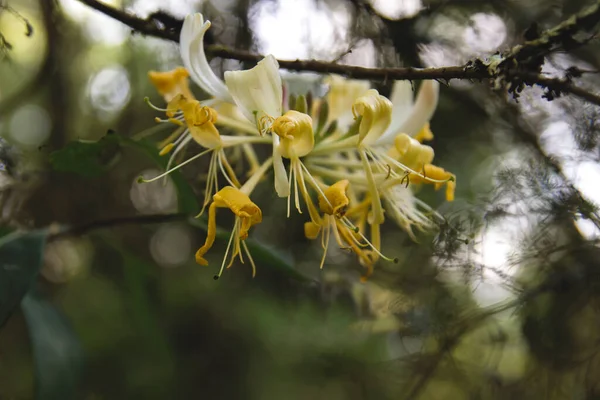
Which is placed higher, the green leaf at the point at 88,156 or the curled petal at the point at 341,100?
the curled petal at the point at 341,100

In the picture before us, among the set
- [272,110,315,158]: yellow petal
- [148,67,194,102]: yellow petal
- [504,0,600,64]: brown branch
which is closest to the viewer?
[504,0,600,64]: brown branch

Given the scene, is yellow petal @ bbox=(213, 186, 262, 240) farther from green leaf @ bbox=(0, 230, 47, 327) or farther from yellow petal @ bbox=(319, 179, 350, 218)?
green leaf @ bbox=(0, 230, 47, 327)

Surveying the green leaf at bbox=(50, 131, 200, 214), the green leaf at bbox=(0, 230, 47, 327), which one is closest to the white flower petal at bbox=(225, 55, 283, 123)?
the green leaf at bbox=(50, 131, 200, 214)

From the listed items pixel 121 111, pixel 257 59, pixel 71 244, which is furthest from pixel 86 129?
pixel 257 59

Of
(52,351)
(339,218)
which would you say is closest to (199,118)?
(339,218)

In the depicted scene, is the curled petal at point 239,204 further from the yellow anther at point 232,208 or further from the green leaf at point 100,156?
the green leaf at point 100,156

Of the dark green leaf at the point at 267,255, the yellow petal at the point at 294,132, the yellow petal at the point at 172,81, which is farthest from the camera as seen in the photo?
the dark green leaf at the point at 267,255

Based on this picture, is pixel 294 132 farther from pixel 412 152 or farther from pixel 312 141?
pixel 412 152

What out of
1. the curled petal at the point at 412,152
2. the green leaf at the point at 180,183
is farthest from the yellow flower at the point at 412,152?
the green leaf at the point at 180,183

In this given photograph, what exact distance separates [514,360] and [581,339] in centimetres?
17

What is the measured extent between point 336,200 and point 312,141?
69 millimetres

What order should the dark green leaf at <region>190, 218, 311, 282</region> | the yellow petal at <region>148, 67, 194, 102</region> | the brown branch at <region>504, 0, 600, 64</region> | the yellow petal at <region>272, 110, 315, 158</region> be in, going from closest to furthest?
the brown branch at <region>504, 0, 600, 64</region>
the yellow petal at <region>272, 110, 315, 158</region>
the yellow petal at <region>148, 67, 194, 102</region>
the dark green leaf at <region>190, 218, 311, 282</region>

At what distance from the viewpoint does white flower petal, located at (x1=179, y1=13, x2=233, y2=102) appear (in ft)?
2.09

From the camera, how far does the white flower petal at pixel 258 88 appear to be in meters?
0.59
